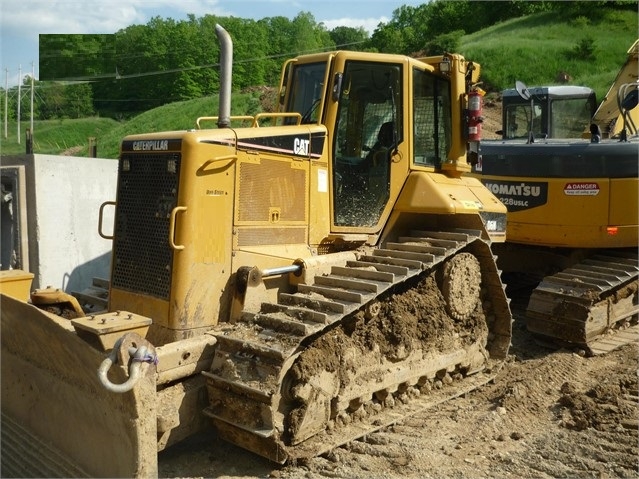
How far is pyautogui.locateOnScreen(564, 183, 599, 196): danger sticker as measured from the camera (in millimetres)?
7312

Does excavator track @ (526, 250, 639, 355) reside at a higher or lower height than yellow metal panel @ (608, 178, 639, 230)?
lower

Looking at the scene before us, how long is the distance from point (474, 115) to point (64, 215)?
14.2 feet

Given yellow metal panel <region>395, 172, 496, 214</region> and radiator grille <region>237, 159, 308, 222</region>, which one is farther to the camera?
yellow metal panel <region>395, 172, 496, 214</region>

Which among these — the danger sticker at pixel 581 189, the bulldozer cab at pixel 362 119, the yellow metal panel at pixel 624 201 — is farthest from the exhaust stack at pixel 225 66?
the yellow metal panel at pixel 624 201

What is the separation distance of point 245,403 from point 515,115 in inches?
294

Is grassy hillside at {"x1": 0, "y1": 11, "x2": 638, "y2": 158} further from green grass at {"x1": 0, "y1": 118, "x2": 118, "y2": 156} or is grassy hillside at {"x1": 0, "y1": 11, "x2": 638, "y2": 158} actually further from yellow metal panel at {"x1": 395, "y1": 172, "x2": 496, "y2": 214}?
yellow metal panel at {"x1": 395, "y1": 172, "x2": 496, "y2": 214}

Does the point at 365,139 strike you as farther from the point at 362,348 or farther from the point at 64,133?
the point at 64,133

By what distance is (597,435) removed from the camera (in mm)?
4816

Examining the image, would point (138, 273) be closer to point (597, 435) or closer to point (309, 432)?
point (309, 432)

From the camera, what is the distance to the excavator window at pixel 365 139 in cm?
526

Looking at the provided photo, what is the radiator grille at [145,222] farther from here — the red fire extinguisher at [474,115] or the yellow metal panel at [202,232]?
the red fire extinguisher at [474,115]

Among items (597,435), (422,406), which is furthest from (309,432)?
(597,435)

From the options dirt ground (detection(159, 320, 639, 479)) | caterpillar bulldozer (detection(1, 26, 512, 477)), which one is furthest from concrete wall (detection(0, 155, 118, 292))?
dirt ground (detection(159, 320, 639, 479))

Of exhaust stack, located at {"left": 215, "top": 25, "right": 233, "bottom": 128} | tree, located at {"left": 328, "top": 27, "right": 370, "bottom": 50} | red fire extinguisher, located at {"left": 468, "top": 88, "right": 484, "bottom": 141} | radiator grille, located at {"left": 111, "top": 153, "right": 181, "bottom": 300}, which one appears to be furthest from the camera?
tree, located at {"left": 328, "top": 27, "right": 370, "bottom": 50}
